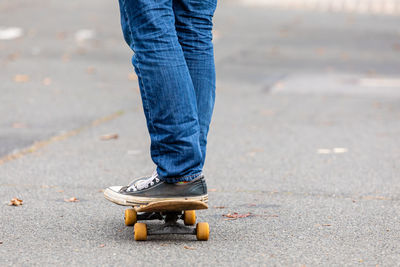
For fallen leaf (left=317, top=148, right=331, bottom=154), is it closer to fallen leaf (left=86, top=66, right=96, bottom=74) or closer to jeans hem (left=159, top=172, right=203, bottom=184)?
jeans hem (left=159, top=172, right=203, bottom=184)

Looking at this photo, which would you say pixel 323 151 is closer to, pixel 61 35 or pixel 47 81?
pixel 47 81

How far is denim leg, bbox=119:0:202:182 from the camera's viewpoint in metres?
2.91

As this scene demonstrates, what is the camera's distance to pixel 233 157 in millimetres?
4887

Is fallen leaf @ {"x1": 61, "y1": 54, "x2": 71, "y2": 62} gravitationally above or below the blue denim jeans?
Answer: below

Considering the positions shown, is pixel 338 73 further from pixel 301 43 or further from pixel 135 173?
pixel 135 173

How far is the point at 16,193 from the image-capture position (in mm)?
3816

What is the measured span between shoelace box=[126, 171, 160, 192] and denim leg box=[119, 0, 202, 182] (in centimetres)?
8

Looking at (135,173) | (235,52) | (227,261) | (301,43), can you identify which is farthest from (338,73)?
(227,261)

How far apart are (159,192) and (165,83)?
45 centimetres

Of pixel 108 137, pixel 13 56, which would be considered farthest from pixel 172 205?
pixel 13 56

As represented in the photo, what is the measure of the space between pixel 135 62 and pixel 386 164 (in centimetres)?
230

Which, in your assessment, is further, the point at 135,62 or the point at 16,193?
the point at 16,193

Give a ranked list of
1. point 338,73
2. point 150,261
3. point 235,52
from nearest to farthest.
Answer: point 150,261 < point 338,73 < point 235,52

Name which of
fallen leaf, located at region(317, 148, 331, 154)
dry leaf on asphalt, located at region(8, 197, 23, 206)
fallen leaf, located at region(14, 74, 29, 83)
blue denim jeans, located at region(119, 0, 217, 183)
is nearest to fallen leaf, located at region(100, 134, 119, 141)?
→ fallen leaf, located at region(317, 148, 331, 154)
